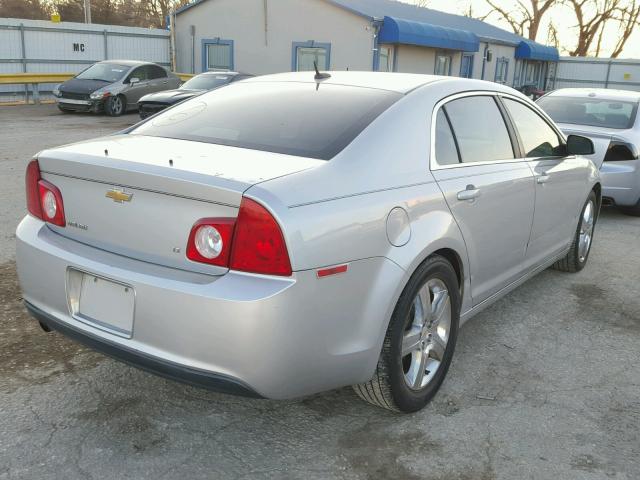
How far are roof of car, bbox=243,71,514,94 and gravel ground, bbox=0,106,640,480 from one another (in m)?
1.54

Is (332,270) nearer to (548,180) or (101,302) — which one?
(101,302)

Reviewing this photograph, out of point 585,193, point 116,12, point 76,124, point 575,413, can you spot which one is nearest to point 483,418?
point 575,413

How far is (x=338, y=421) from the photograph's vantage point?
303 centimetres

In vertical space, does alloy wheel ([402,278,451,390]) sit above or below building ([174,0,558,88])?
below

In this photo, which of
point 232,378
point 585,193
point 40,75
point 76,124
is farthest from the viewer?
point 40,75

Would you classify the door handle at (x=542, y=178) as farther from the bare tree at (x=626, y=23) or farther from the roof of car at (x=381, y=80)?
the bare tree at (x=626, y=23)

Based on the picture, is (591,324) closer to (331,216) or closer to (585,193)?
(585,193)

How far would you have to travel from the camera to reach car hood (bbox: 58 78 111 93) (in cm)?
1748

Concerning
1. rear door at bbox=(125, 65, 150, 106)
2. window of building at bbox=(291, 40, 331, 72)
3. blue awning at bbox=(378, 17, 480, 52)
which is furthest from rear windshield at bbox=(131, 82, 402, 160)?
window of building at bbox=(291, 40, 331, 72)

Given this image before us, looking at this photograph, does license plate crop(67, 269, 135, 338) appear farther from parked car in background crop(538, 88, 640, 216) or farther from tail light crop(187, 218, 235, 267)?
parked car in background crop(538, 88, 640, 216)

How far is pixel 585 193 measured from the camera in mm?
5152

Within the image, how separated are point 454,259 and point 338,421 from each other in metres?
0.99

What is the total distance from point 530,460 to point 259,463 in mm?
1141

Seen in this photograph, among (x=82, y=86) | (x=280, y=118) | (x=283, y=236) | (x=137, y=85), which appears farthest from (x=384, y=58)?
(x=283, y=236)
